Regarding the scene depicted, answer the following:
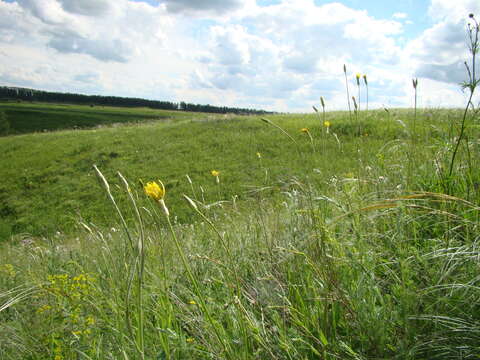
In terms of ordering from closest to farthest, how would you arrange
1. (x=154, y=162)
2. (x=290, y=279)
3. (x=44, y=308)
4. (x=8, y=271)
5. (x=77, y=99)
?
(x=290, y=279), (x=44, y=308), (x=8, y=271), (x=154, y=162), (x=77, y=99)

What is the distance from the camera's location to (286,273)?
6.51 feet

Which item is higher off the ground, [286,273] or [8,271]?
[286,273]

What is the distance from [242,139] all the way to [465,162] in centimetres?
1519

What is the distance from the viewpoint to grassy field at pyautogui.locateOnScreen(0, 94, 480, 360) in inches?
53.0

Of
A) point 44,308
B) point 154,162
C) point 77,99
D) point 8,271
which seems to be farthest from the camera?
point 77,99

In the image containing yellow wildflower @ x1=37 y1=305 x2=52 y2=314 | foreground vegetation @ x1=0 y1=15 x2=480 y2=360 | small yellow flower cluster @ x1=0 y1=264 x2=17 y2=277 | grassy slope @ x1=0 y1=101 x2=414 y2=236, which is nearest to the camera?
foreground vegetation @ x1=0 y1=15 x2=480 y2=360

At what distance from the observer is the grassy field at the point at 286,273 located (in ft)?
4.42

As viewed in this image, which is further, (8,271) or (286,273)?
(8,271)

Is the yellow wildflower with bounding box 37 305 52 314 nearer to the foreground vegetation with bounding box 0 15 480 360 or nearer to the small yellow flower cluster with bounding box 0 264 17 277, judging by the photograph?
the foreground vegetation with bounding box 0 15 480 360

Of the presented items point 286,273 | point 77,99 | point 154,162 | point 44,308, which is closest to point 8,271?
Result: point 44,308

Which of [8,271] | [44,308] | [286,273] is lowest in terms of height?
[8,271]

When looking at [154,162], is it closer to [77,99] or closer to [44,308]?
[44,308]

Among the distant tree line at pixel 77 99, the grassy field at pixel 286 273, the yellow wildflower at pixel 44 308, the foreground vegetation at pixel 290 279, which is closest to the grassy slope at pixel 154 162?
the grassy field at pixel 286 273

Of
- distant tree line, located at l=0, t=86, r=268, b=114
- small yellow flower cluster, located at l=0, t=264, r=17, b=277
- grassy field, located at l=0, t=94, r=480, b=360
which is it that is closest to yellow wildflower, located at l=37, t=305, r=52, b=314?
grassy field, located at l=0, t=94, r=480, b=360
